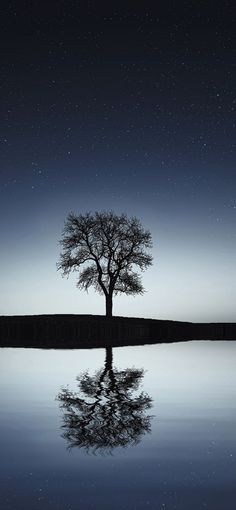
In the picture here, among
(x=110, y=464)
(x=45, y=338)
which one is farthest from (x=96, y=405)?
(x=45, y=338)

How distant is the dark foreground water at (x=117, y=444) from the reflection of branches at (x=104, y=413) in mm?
20

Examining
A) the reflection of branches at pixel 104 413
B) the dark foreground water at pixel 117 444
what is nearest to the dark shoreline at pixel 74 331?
the reflection of branches at pixel 104 413

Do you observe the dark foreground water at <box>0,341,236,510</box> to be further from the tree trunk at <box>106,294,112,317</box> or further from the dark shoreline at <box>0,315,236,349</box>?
the tree trunk at <box>106,294,112,317</box>

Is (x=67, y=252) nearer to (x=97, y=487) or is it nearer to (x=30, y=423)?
(x=30, y=423)

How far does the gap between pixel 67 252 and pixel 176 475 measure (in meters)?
53.2

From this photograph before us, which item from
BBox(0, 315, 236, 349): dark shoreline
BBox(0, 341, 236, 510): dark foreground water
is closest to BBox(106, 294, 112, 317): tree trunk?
BBox(0, 315, 236, 349): dark shoreline

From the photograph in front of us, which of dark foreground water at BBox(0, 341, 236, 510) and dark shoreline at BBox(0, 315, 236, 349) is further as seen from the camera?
dark shoreline at BBox(0, 315, 236, 349)

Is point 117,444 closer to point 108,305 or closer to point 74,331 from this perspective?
point 74,331

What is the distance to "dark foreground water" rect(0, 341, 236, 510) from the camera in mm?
8031

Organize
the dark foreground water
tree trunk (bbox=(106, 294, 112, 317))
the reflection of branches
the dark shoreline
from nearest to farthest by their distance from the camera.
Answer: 1. the dark foreground water
2. the reflection of branches
3. the dark shoreline
4. tree trunk (bbox=(106, 294, 112, 317))

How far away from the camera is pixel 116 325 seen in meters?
56.2

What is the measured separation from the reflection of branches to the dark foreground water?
20mm

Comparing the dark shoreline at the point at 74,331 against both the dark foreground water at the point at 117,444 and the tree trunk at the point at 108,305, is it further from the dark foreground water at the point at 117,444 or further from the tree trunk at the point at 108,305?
the dark foreground water at the point at 117,444

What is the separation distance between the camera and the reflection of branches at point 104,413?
11.6 m
